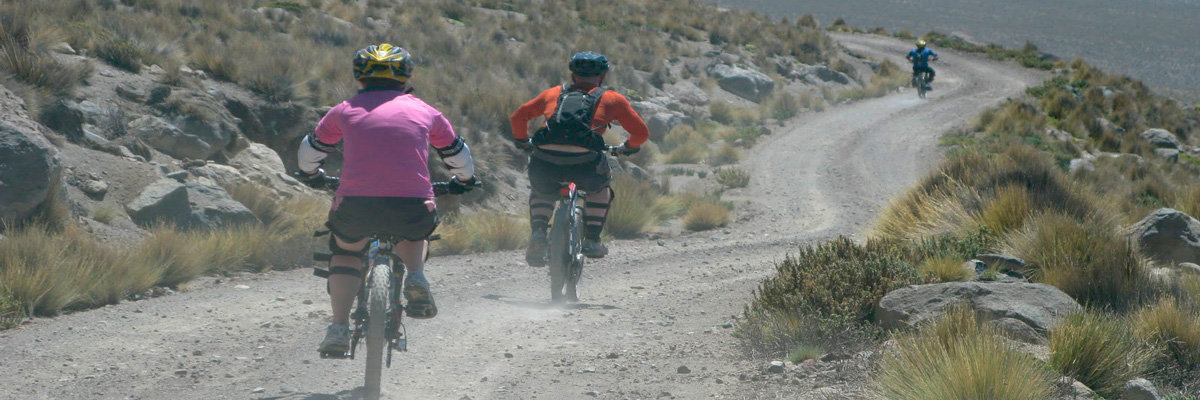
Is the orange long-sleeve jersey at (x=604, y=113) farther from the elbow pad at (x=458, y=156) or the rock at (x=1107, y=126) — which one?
the rock at (x=1107, y=126)

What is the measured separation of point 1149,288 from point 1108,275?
28 cm

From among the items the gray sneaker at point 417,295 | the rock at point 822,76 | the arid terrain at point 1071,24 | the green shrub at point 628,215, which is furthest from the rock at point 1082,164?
the arid terrain at point 1071,24

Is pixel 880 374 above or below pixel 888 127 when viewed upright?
above

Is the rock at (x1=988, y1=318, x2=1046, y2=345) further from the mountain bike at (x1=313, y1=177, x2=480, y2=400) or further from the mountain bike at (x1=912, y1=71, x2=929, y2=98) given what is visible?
the mountain bike at (x1=912, y1=71, x2=929, y2=98)

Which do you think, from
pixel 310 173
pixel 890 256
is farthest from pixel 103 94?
pixel 890 256

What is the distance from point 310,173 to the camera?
218 inches

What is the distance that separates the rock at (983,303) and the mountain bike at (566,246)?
2.47 m

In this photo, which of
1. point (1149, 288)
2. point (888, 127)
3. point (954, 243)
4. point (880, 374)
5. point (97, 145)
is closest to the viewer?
point (880, 374)

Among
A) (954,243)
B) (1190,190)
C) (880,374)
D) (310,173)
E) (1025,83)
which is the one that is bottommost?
(1025,83)

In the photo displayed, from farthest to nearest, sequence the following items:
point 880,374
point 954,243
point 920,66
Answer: point 920,66, point 954,243, point 880,374

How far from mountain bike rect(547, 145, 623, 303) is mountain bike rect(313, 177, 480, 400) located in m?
2.75

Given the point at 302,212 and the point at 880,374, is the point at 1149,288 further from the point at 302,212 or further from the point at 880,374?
the point at 302,212

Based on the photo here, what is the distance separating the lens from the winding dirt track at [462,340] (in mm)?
5676

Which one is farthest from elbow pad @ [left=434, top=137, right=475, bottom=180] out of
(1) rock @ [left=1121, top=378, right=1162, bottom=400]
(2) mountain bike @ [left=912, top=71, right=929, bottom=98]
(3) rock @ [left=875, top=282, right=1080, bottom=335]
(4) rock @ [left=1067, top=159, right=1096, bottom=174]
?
(2) mountain bike @ [left=912, top=71, right=929, bottom=98]
